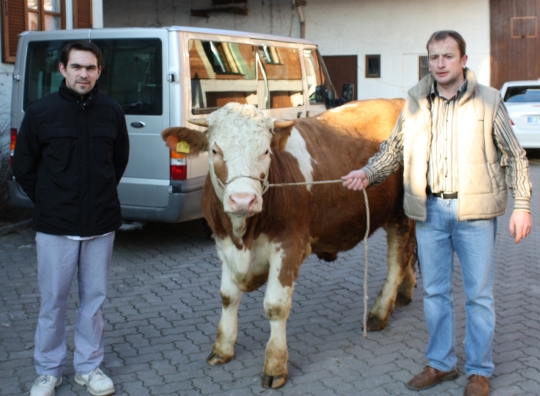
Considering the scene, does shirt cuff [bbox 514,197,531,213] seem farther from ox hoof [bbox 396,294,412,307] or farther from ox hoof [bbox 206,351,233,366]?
ox hoof [bbox 396,294,412,307]

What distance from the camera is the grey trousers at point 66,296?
406cm

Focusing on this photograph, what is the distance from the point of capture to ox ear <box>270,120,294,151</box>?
14.1 ft

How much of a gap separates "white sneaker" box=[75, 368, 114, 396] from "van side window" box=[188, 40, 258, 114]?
3.49 m

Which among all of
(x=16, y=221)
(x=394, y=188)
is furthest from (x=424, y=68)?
Answer: (x=394, y=188)

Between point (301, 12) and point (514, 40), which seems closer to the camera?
point (514, 40)

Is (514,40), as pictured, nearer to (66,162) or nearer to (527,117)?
(527,117)

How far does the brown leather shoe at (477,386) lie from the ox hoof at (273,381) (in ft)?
3.44

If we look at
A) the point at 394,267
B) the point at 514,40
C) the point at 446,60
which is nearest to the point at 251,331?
the point at 394,267

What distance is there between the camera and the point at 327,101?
987 cm

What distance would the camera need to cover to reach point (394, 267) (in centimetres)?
550

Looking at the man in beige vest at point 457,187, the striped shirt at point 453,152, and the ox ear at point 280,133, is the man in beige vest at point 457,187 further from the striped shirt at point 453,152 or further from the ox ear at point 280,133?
the ox ear at point 280,133

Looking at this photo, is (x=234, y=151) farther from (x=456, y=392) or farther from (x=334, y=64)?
(x=334, y=64)

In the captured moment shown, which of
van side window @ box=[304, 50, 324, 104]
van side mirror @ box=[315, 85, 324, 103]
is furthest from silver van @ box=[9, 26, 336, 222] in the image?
van side mirror @ box=[315, 85, 324, 103]

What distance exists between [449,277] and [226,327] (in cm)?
145
